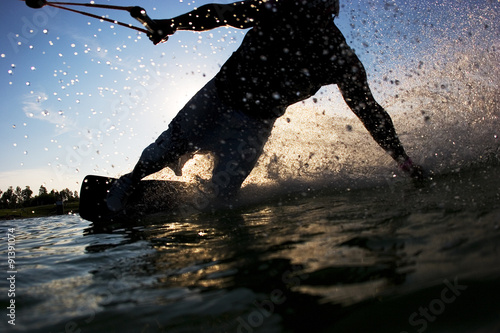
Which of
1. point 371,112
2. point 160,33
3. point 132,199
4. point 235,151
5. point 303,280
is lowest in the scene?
point 303,280

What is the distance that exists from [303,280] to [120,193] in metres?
3.11

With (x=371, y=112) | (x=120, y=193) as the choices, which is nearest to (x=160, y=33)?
(x=120, y=193)

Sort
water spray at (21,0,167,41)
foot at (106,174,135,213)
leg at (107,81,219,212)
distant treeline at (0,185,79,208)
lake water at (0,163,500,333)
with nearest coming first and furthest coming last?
lake water at (0,163,500,333), water spray at (21,0,167,41), leg at (107,81,219,212), foot at (106,174,135,213), distant treeline at (0,185,79,208)

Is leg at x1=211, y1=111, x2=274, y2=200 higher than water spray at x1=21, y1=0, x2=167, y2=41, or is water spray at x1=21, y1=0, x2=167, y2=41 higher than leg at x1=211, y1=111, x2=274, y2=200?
water spray at x1=21, y1=0, x2=167, y2=41

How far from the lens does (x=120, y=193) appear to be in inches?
147

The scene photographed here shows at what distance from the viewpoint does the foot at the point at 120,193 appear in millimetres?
3711

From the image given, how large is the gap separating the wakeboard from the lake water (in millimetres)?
1852

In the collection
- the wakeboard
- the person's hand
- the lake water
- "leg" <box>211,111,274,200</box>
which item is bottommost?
the lake water

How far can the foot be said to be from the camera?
146 inches

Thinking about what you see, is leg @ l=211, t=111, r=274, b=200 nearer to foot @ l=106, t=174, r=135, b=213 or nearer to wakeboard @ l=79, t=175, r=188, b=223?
wakeboard @ l=79, t=175, r=188, b=223

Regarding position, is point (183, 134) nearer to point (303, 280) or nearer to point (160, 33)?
point (160, 33)

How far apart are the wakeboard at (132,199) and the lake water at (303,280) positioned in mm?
1852

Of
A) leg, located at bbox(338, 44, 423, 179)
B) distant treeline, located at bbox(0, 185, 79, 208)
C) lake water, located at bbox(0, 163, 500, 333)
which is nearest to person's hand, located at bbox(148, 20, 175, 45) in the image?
leg, located at bbox(338, 44, 423, 179)

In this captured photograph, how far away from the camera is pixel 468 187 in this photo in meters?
2.10
